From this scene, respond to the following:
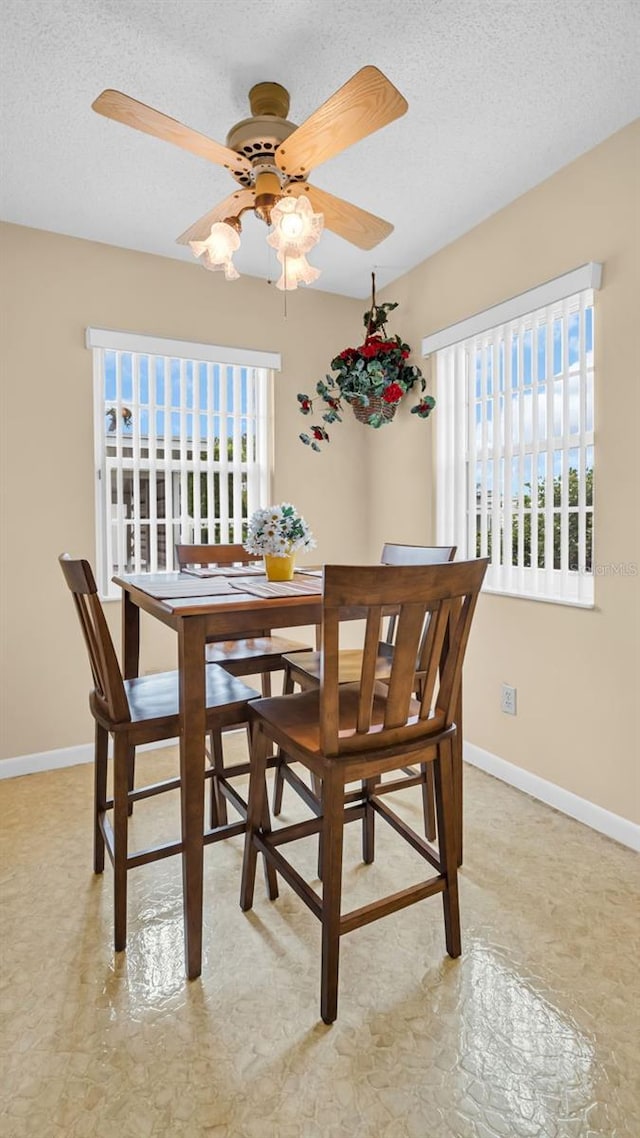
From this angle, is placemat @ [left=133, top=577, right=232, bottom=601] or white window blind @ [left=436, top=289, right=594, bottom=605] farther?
white window blind @ [left=436, top=289, right=594, bottom=605]

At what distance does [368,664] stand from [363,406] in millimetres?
2070

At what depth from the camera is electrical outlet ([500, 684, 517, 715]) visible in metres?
2.59

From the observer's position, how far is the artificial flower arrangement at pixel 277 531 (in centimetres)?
192

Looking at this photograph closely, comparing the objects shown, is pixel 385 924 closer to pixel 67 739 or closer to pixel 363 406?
pixel 67 739

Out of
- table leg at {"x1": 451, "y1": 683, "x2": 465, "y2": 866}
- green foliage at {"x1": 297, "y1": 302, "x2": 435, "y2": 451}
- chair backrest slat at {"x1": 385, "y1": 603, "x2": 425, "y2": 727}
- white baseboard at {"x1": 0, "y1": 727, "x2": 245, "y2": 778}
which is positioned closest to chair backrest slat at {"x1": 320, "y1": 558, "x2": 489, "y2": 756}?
chair backrest slat at {"x1": 385, "y1": 603, "x2": 425, "y2": 727}

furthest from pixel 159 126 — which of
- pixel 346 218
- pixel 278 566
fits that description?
pixel 278 566

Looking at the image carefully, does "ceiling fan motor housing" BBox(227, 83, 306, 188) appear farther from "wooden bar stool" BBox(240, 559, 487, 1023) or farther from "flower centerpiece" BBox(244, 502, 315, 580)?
"wooden bar stool" BBox(240, 559, 487, 1023)

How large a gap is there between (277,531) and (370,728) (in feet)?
2.48

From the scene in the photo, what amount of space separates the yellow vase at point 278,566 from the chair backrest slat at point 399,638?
49 centimetres

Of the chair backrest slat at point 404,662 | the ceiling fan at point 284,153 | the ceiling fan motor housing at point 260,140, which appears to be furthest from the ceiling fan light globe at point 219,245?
the chair backrest slat at point 404,662

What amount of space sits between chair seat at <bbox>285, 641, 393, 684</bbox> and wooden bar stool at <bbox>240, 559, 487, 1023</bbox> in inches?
13.0

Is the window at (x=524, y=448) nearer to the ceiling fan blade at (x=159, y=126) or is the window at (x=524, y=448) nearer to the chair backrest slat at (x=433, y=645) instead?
the chair backrest slat at (x=433, y=645)

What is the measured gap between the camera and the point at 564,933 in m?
1.65

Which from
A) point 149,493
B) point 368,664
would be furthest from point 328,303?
point 368,664
